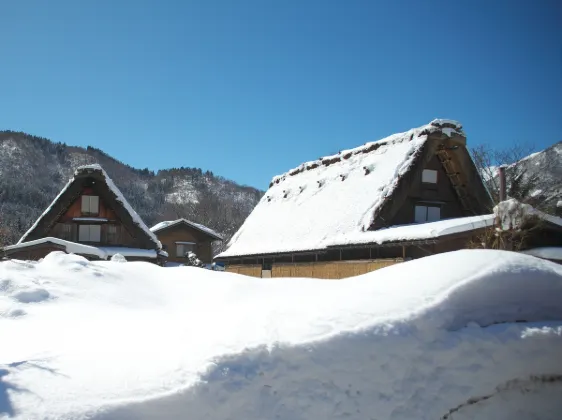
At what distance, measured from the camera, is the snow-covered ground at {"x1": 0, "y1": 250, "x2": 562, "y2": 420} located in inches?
121

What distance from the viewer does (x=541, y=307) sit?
4.43m

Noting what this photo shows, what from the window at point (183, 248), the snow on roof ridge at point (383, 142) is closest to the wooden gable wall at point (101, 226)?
the snow on roof ridge at point (383, 142)

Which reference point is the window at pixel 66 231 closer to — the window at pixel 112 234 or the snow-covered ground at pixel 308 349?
the window at pixel 112 234

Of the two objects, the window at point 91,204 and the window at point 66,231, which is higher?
the window at point 91,204

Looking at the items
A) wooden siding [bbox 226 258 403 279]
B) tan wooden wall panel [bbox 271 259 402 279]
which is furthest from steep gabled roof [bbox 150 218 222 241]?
tan wooden wall panel [bbox 271 259 402 279]

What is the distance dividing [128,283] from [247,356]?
2771 millimetres

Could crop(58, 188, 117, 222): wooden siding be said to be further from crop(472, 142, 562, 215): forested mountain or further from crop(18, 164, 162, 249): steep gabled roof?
crop(472, 142, 562, 215): forested mountain

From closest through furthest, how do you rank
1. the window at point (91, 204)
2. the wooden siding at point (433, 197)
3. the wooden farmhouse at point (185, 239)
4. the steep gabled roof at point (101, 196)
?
1. the wooden siding at point (433, 197)
2. the steep gabled roof at point (101, 196)
3. the window at point (91, 204)
4. the wooden farmhouse at point (185, 239)

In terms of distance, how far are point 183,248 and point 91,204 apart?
16358 millimetres

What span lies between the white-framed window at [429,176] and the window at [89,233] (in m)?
14.6

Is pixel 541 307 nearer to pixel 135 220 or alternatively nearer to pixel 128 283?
pixel 128 283

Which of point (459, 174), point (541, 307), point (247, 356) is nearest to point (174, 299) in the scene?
point (247, 356)

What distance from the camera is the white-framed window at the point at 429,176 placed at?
58.6 ft

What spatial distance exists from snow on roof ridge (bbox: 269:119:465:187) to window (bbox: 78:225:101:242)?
1030 cm
